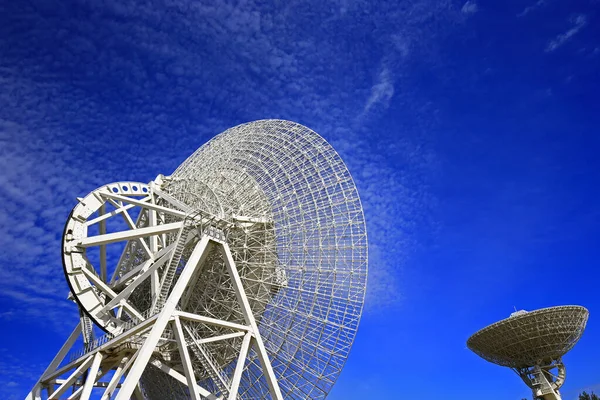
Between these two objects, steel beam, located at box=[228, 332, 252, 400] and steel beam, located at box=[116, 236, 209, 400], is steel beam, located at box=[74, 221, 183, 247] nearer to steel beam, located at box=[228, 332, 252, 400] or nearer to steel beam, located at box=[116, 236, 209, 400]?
steel beam, located at box=[116, 236, 209, 400]

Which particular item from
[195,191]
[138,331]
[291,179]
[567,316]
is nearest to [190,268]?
[138,331]

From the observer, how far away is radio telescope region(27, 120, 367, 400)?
26.1 metres

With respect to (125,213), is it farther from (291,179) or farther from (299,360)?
(299,360)

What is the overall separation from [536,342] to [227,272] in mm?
38495

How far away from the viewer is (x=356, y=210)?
30797 millimetres

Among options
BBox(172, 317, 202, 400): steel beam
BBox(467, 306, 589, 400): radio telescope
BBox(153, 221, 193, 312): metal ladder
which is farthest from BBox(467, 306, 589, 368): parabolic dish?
BBox(172, 317, 202, 400): steel beam

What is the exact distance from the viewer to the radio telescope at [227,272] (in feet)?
85.7

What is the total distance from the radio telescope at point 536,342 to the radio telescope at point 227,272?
29834 millimetres

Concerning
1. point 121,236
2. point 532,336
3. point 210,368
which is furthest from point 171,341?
point 532,336

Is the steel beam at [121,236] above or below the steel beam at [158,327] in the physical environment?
above

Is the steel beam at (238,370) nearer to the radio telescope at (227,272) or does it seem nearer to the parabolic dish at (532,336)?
the radio telescope at (227,272)

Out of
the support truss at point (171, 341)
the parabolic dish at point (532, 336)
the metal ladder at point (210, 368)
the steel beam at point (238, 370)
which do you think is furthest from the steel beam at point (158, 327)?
the parabolic dish at point (532, 336)

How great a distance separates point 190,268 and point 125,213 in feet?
25.8

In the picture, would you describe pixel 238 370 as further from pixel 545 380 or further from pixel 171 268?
pixel 545 380
